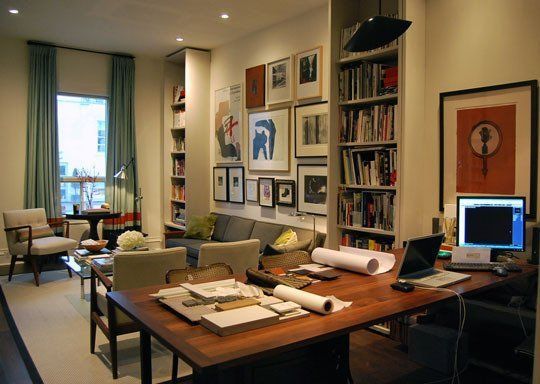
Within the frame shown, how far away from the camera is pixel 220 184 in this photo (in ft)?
21.5

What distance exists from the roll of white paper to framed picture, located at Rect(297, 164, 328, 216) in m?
2.80

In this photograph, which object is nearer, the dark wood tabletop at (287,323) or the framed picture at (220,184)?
the dark wood tabletop at (287,323)

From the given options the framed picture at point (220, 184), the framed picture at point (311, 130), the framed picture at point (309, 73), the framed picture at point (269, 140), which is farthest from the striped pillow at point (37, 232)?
the framed picture at point (309, 73)

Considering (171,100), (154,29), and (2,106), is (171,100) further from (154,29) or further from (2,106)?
(2,106)

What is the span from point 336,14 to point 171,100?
382cm

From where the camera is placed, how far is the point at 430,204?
149 inches

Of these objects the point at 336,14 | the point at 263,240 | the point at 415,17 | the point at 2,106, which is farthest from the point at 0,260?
the point at 415,17

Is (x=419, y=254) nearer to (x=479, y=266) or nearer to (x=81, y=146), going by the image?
(x=479, y=266)

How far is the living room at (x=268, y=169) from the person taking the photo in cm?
285

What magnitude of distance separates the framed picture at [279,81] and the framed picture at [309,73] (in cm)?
13

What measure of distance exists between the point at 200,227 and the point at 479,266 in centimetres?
411

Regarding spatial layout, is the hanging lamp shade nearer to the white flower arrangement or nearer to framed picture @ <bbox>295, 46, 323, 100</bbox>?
framed picture @ <bbox>295, 46, 323, 100</bbox>

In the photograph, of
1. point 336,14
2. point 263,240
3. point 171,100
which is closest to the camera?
point 336,14

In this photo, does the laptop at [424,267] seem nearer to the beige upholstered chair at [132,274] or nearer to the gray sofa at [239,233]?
the beige upholstered chair at [132,274]
